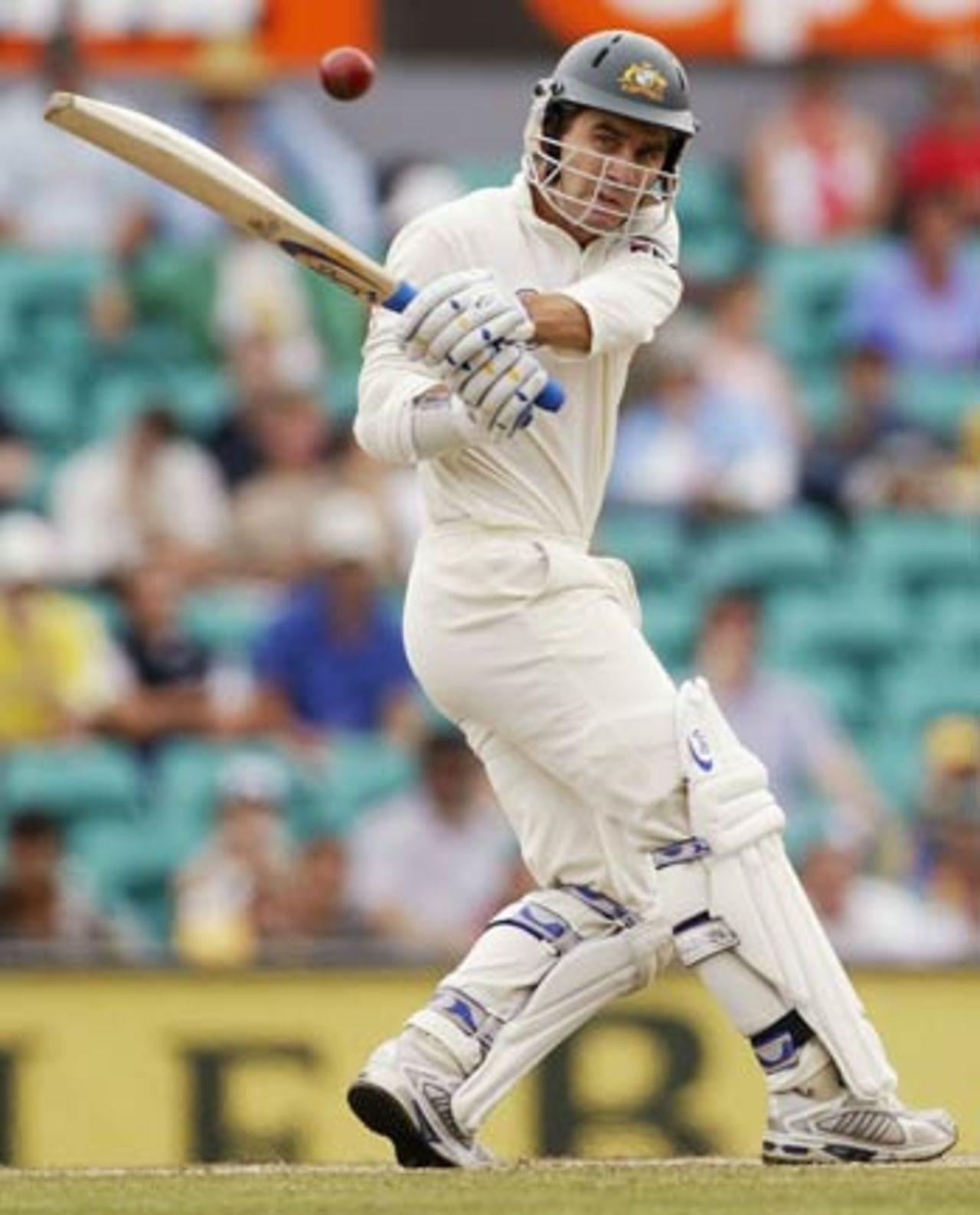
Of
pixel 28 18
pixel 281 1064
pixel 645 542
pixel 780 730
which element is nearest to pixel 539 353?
pixel 281 1064

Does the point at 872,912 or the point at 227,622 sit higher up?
the point at 227,622

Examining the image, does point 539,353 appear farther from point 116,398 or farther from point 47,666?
point 116,398

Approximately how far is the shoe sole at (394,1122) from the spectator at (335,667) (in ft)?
13.5

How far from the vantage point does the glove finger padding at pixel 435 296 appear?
5176mm

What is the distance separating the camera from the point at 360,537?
390 inches

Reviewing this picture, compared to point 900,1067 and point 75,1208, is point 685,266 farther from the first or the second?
point 75,1208

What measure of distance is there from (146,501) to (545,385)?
4993 millimetres

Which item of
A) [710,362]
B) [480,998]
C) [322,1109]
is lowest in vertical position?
[322,1109]

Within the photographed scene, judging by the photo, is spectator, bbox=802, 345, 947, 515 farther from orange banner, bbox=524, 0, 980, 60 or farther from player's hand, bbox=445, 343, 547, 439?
player's hand, bbox=445, 343, 547, 439

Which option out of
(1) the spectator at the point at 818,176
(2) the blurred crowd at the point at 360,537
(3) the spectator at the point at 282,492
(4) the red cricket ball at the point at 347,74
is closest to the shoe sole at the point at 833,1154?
(4) the red cricket ball at the point at 347,74

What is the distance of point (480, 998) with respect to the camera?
548 cm

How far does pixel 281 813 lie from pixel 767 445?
2004 millimetres

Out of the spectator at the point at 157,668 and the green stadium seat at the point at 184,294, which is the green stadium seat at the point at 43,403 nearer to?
the green stadium seat at the point at 184,294

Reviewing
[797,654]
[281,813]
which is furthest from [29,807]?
[797,654]
